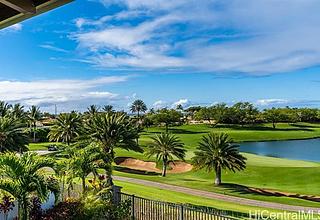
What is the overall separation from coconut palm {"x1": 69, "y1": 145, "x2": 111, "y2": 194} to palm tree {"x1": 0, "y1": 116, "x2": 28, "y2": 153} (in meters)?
27.0

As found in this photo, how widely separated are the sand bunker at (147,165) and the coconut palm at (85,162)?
35.2 meters

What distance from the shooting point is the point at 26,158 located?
384 inches

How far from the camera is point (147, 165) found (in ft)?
166

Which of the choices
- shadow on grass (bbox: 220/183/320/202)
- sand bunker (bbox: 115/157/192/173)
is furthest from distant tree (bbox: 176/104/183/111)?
shadow on grass (bbox: 220/183/320/202)

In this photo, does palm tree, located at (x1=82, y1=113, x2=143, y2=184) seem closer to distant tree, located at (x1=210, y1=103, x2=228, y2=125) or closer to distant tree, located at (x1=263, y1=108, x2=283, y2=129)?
distant tree, located at (x1=210, y1=103, x2=228, y2=125)

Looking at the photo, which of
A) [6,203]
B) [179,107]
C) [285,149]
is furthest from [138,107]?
[6,203]

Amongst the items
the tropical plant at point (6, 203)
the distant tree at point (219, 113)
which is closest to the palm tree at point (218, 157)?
the tropical plant at point (6, 203)

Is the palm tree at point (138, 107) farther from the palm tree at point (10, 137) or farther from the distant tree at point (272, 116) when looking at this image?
the palm tree at point (10, 137)

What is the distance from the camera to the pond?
226 ft

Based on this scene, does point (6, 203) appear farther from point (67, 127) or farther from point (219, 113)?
point (219, 113)

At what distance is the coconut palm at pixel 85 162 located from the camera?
12398 mm

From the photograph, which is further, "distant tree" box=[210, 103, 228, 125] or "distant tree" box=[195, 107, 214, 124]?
Result: "distant tree" box=[195, 107, 214, 124]

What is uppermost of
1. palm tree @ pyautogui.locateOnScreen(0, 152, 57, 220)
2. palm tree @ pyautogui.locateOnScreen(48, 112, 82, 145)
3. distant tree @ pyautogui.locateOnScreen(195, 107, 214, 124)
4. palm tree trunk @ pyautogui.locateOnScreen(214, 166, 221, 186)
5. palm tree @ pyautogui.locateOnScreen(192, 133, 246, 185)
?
distant tree @ pyautogui.locateOnScreen(195, 107, 214, 124)

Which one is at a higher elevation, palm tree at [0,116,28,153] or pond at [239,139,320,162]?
palm tree at [0,116,28,153]
